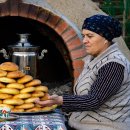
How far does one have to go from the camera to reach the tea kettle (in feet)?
17.0

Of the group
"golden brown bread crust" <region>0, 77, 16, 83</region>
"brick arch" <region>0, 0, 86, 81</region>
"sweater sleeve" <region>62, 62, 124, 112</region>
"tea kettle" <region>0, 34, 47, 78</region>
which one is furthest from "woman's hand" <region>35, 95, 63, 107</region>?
"brick arch" <region>0, 0, 86, 81</region>

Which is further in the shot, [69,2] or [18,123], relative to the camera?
[69,2]

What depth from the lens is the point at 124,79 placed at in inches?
149

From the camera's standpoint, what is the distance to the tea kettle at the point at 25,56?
517 cm

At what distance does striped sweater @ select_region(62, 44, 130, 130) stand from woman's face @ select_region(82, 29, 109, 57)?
5cm

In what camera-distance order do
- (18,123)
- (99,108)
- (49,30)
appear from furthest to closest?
(49,30) → (99,108) → (18,123)

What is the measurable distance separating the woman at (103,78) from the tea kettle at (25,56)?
4.18 feet

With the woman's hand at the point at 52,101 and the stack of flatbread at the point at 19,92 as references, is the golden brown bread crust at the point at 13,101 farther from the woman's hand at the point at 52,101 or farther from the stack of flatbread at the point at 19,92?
the woman's hand at the point at 52,101

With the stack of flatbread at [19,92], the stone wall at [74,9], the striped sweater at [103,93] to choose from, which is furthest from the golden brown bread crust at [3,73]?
the stone wall at [74,9]

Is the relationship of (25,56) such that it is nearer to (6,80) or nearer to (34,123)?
(6,80)

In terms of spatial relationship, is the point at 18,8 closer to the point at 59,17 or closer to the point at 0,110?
the point at 59,17

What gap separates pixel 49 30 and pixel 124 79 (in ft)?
6.61

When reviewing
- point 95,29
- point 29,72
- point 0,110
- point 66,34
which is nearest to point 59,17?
point 66,34

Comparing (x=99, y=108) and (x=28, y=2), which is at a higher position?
(x=28, y=2)
